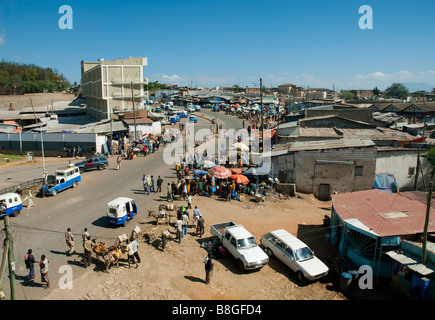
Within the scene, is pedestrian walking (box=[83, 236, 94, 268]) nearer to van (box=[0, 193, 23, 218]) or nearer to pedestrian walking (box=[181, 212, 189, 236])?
pedestrian walking (box=[181, 212, 189, 236])

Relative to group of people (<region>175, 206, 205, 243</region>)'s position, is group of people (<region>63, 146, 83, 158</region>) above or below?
above

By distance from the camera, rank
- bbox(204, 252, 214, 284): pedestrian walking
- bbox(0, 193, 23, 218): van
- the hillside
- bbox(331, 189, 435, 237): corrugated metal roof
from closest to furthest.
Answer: bbox(204, 252, 214, 284): pedestrian walking, bbox(331, 189, 435, 237): corrugated metal roof, bbox(0, 193, 23, 218): van, the hillside

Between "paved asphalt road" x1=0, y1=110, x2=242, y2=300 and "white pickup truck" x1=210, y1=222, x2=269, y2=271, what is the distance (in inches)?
217

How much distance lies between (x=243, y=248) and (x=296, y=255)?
7.85 ft

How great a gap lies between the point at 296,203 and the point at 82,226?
588 inches

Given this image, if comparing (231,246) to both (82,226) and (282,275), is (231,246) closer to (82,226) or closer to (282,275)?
(282,275)

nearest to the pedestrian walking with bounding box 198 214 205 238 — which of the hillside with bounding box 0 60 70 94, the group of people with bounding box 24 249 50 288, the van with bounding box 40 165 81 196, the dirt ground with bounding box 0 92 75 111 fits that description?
the group of people with bounding box 24 249 50 288

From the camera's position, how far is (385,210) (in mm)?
16453

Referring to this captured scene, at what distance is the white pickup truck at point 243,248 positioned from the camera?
13.8 meters

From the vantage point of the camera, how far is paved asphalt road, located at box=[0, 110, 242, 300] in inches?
515

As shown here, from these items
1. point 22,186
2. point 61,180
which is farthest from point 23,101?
point 61,180
